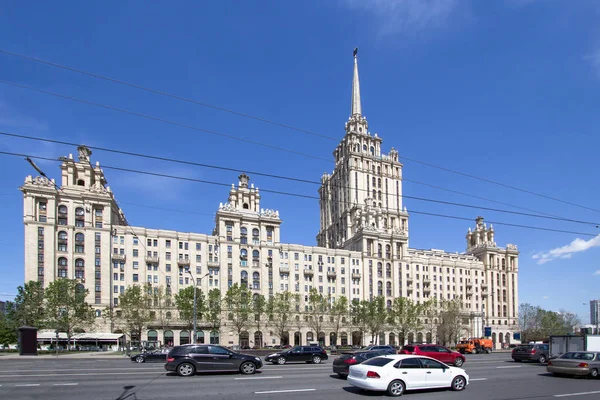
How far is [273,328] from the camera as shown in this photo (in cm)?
10225

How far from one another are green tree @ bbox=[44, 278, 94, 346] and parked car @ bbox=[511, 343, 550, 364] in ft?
220

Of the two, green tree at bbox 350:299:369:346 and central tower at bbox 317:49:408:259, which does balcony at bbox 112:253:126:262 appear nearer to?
green tree at bbox 350:299:369:346

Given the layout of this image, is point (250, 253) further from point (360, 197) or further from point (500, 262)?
point (500, 262)

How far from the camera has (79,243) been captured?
9069cm

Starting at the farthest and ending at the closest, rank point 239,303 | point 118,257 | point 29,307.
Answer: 1. point 118,257
2. point 239,303
3. point 29,307

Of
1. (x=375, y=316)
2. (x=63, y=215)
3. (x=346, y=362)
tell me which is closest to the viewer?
(x=346, y=362)

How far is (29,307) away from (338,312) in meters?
59.5

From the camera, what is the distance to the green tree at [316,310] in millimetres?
98012

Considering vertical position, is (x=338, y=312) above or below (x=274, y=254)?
below

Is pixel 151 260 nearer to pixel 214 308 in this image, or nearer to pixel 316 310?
pixel 214 308

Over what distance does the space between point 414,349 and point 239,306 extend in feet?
210

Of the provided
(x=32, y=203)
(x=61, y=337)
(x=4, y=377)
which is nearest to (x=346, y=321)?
(x=61, y=337)

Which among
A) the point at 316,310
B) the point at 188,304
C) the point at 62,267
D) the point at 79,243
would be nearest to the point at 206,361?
the point at 188,304

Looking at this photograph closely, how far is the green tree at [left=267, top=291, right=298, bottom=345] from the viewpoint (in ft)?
304
